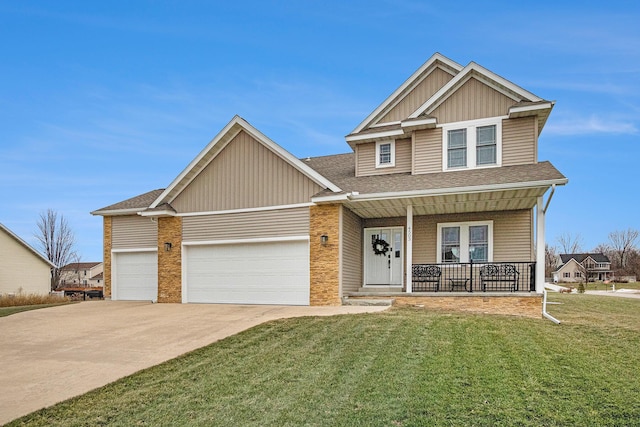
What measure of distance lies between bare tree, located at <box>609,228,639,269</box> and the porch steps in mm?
76367

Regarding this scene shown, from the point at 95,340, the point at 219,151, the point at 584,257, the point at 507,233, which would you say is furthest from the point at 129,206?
the point at 584,257

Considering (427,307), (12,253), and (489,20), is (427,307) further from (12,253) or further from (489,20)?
(12,253)

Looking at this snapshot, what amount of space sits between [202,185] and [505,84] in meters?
10.7

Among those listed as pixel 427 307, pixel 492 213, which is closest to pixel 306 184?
pixel 427 307

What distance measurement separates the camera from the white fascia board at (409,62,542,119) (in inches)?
512

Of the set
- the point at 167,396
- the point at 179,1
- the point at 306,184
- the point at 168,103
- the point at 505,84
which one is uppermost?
the point at 179,1

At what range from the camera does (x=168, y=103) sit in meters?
19.9

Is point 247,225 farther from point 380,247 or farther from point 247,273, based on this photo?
point 380,247

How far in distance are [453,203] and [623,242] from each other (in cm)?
7750

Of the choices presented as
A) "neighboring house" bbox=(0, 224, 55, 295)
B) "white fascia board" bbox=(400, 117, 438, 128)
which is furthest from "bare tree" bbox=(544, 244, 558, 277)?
"neighboring house" bbox=(0, 224, 55, 295)

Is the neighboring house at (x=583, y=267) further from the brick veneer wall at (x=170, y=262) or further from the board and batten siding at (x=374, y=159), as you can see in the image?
the brick veneer wall at (x=170, y=262)

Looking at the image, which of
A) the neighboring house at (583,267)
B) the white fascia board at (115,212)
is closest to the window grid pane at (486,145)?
the white fascia board at (115,212)

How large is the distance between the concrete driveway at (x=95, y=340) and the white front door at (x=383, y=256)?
3030 millimetres

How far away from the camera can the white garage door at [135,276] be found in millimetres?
16781
